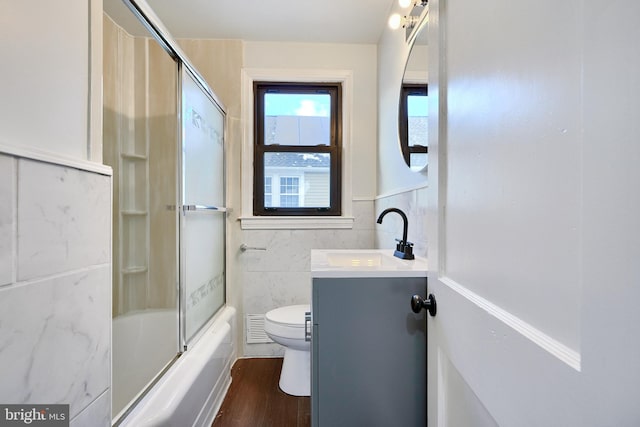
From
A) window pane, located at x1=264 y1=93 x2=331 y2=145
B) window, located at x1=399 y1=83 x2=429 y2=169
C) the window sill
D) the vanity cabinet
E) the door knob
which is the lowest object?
the vanity cabinet

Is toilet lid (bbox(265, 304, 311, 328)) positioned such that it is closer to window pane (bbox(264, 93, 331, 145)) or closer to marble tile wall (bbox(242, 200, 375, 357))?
marble tile wall (bbox(242, 200, 375, 357))

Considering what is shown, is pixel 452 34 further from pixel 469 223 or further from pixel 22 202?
pixel 22 202

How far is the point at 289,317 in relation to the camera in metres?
1.70

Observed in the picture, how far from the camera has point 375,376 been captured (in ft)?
3.10

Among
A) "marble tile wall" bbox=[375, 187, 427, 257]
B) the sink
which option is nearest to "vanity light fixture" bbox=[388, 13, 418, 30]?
"marble tile wall" bbox=[375, 187, 427, 257]

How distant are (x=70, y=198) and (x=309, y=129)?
1758mm

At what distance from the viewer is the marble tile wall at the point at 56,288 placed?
0.56m

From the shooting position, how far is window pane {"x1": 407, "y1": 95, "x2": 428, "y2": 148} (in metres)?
1.29

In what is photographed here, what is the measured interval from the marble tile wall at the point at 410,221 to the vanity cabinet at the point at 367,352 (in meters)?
0.38

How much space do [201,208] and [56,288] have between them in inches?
41.1

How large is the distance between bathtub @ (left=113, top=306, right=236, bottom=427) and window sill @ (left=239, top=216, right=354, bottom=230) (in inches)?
23.8

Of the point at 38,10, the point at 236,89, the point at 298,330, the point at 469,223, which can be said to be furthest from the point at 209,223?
the point at 469,223

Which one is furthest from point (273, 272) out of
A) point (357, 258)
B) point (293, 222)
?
point (357, 258)

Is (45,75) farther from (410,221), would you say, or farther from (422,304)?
(410,221)
